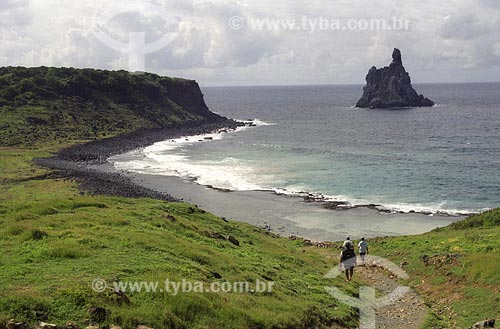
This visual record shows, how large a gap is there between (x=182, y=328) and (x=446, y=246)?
88.5 ft

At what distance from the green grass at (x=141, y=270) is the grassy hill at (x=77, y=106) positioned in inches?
3664

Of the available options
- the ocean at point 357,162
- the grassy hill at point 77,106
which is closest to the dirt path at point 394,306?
the ocean at point 357,162

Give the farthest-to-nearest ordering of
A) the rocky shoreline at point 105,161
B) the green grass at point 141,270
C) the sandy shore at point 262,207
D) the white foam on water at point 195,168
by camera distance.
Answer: the white foam on water at point 195,168
the rocky shoreline at point 105,161
the sandy shore at point 262,207
the green grass at point 141,270

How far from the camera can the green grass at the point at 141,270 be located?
1716 cm

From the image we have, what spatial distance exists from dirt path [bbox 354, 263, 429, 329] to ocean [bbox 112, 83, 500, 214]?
→ 1264 inches

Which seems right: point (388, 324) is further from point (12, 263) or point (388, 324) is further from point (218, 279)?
point (12, 263)

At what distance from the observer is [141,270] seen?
21.5 m

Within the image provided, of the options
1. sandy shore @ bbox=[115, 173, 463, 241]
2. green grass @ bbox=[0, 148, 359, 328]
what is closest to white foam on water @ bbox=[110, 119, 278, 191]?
sandy shore @ bbox=[115, 173, 463, 241]

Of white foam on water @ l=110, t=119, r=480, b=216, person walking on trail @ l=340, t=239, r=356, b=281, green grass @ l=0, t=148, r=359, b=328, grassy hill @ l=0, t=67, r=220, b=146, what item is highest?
grassy hill @ l=0, t=67, r=220, b=146

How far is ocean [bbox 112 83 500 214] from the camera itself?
70.9 m

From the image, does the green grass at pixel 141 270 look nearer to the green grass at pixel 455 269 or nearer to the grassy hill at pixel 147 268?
the grassy hill at pixel 147 268

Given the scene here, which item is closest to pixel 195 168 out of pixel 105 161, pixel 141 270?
pixel 105 161

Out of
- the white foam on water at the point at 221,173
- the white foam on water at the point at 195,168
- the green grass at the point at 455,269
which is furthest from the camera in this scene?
the white foam on water at the point at 195,168

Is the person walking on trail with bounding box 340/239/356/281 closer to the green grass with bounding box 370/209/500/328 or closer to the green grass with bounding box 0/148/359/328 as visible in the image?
the green grass with bounding box 0/148/359/328
